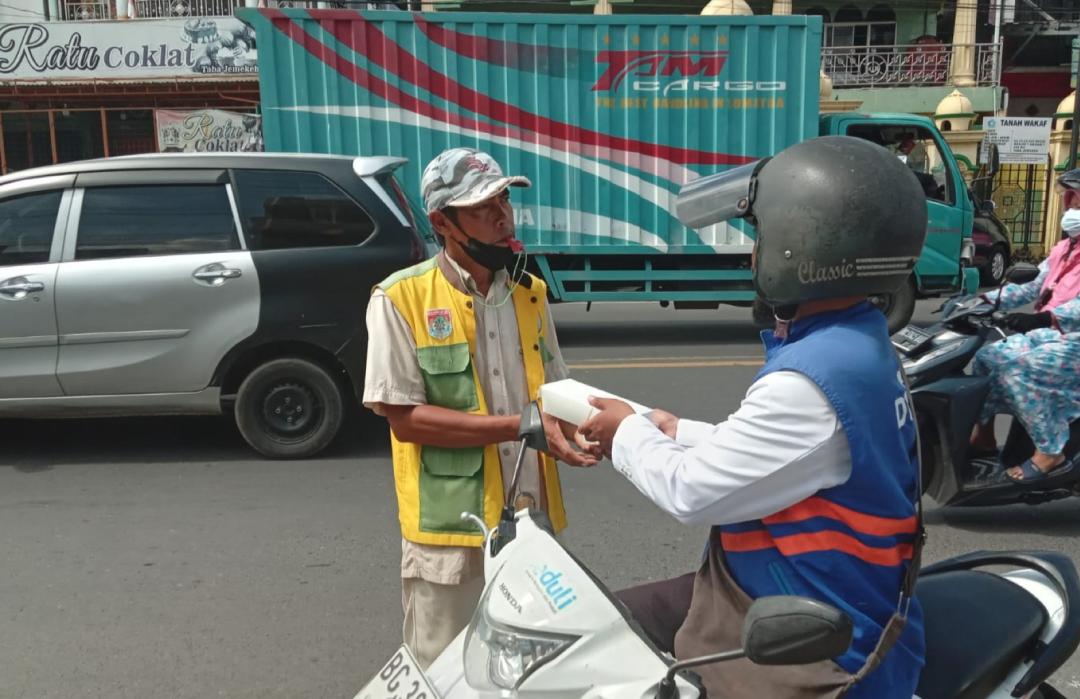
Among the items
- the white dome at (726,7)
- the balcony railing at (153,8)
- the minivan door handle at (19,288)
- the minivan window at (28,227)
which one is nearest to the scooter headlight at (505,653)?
the minivan door handle at (19,288)

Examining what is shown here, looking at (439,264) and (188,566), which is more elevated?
(439,264)

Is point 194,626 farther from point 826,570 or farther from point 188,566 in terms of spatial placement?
point 826,570

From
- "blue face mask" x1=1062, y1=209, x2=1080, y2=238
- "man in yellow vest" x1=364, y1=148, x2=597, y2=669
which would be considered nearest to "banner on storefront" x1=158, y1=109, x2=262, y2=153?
"blue face mask" x1=1062, y1=209, x2=1080, y2=238

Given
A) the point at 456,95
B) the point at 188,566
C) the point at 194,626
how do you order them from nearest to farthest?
1. the point at 194,626
2. the point at 188,566
3. the point at 456,95

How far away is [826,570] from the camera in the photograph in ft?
4.92

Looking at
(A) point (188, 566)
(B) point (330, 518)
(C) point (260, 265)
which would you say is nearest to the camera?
(A) point (188, 566)

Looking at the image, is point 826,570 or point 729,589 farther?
point 729,589

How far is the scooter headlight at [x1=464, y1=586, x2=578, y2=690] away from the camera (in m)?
1.52

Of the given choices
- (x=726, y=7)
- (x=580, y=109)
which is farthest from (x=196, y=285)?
(x=726, y=7)

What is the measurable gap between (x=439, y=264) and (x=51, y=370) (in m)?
4.13

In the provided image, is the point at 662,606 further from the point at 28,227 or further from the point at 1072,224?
the point at 28,227

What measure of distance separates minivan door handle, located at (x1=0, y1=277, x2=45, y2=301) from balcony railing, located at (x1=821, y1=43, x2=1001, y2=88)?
2186 cm

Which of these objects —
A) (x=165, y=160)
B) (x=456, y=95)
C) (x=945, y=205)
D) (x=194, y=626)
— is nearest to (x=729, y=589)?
(x=194, y=626)

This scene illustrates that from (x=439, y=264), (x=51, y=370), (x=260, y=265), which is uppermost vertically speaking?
(x=439, y=264)
